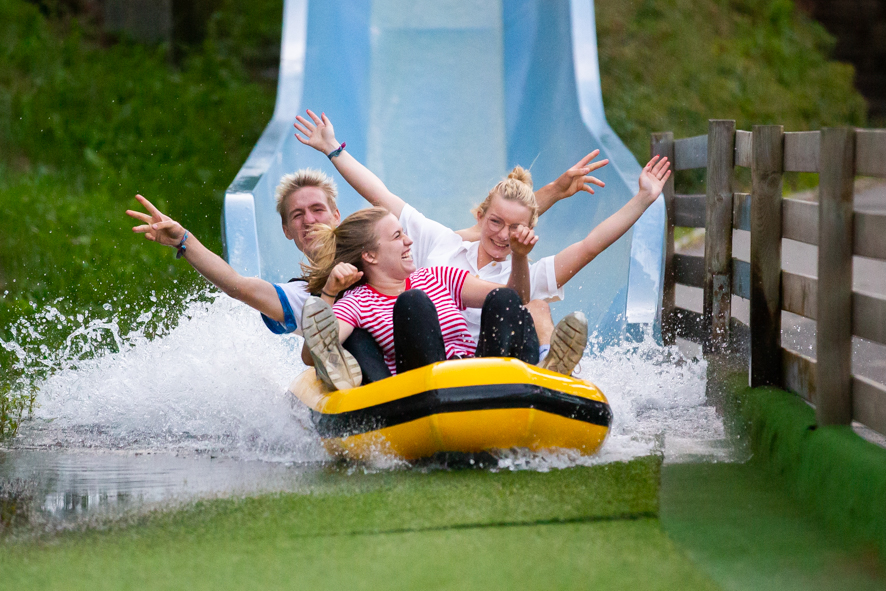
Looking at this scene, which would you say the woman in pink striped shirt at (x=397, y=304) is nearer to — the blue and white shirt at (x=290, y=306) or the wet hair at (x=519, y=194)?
the blue and white shirt at (x=290, y=306)

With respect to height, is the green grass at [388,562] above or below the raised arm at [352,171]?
below

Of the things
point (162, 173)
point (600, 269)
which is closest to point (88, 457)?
point (600, 269)

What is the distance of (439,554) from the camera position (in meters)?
1.99

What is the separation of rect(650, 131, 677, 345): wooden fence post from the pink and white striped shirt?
131 cm

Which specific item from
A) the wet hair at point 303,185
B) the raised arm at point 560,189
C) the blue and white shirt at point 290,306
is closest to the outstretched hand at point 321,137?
the wet hair at point 303,185

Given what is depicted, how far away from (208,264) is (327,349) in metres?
0.43

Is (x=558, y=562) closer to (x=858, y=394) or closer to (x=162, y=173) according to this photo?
(x=858, y=394)

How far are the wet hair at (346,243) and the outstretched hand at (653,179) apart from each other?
2.76 feet

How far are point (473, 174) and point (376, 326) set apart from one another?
9.74 feet

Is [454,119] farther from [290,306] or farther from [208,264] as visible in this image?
[208,264]

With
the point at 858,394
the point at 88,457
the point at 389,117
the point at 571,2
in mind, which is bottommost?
the point at 88,457

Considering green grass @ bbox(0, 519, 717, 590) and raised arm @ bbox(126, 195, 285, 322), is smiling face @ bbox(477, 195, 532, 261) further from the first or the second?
green grass @ bbox(0, 519, 717, 590)

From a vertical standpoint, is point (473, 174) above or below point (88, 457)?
above

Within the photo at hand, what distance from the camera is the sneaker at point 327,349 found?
104 inches
